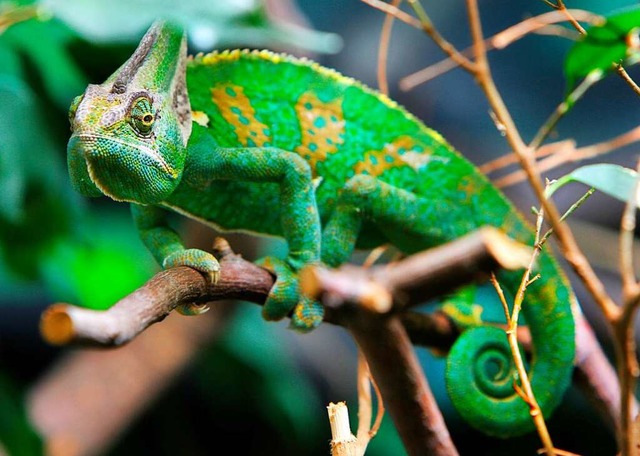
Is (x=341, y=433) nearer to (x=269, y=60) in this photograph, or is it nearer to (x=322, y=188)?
(x=322, y=188)

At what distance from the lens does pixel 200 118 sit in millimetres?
1737

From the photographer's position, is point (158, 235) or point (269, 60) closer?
point (158, 235)

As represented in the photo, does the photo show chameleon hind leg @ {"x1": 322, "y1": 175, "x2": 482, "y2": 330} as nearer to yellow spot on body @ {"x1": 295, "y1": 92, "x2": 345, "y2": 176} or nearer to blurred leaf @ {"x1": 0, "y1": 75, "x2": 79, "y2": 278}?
yellow spot on body @ {"x1": 295, "y1": 92, "x2": 345, "y2": 176}

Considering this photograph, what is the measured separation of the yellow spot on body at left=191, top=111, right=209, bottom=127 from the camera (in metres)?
1.71

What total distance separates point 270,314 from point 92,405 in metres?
1.88

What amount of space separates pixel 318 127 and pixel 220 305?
1.61 metres

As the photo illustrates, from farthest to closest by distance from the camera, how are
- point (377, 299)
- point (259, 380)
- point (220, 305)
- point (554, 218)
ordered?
point (259, 380)
point (220, 305)
point (554, 218)
point (377, 299)

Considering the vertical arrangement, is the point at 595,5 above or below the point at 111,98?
above

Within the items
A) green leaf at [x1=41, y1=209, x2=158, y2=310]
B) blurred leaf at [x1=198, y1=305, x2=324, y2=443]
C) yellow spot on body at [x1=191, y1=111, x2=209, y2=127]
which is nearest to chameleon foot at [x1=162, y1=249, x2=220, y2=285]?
yellow spot on body at [x1=191, y1=111, x2=209, y2=127]

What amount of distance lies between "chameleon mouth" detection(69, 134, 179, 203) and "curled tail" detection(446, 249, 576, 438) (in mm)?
854

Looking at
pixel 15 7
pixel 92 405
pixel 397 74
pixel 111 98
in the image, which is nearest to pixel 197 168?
pixel 111 98

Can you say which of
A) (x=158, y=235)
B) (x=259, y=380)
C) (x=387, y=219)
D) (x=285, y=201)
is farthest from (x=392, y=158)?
(x=259, y=380)

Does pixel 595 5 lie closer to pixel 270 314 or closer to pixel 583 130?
pixel 583 130

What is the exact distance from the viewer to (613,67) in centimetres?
120
